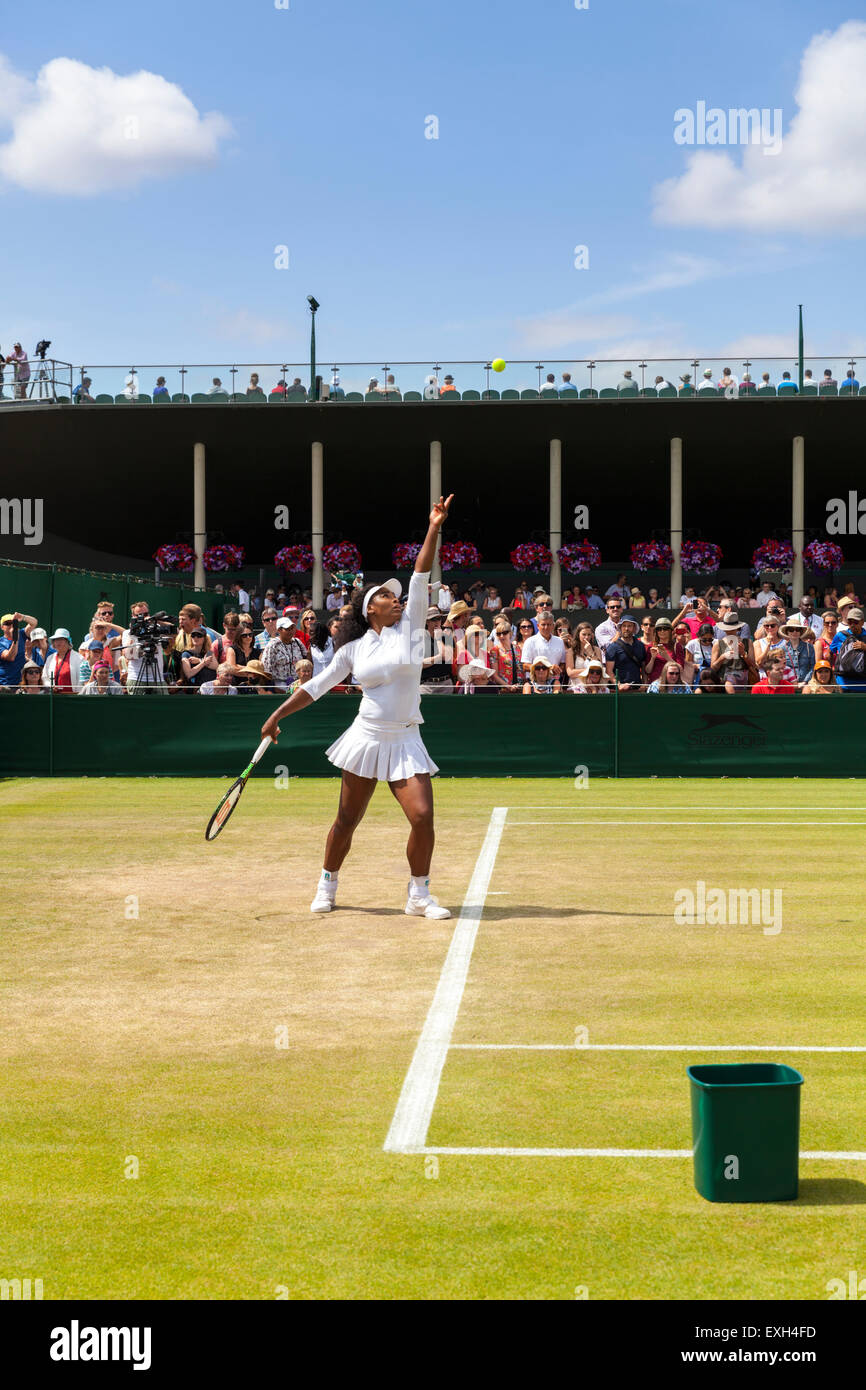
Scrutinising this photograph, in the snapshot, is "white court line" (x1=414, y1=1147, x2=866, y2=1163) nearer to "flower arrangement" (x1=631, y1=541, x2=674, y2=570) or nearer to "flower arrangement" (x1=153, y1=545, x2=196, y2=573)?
"flower arrangement" (x1=631, y1=541, x2=674, y2=570)

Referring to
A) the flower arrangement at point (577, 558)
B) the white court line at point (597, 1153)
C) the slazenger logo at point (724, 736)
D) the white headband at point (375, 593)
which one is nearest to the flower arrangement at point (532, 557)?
the flower arrangement at point (577, 558)

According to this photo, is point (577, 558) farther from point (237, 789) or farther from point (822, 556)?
point (237, 789)

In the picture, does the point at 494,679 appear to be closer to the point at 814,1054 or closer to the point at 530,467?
the point at 814,1054

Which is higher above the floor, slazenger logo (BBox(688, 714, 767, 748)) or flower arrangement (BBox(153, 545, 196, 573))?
flower arrangement (BBox(153, 545, 196, 573))

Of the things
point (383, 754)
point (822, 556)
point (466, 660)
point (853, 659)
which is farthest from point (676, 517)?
point (383, 754)

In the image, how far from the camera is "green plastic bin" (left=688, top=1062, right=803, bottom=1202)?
478 centimetres

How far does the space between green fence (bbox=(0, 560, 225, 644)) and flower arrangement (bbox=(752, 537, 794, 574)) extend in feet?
48.8

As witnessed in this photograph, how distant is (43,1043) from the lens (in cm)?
699

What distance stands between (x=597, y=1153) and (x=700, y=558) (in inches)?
1319

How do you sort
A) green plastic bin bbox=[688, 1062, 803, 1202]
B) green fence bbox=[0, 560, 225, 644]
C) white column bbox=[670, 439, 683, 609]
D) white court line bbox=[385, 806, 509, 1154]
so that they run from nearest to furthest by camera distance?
green plastic bin bbox=[688, 1062, 803, 1202] → white court line bbox=[385, 806, 509, 1154] → green fence bbox=[0, 560, 225, 644] → white column bbox=[670, 439, 683, 609]

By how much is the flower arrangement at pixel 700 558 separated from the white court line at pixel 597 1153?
109ft

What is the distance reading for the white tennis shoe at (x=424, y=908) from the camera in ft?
32.7

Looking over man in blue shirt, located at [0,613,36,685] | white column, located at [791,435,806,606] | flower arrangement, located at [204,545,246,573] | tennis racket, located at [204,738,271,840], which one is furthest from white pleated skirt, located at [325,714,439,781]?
flower arrangement, located at [204,545,246,573]
